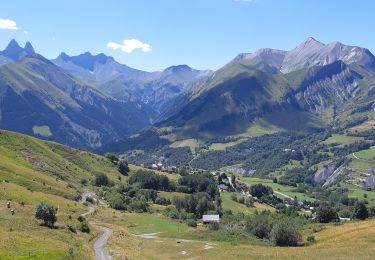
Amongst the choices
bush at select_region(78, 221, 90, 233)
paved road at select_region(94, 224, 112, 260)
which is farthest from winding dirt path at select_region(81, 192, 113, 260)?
bush at select_region(78, 221, 90, 233)

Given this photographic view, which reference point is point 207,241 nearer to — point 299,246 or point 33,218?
point 299,246

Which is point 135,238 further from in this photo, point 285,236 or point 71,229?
point 285,236

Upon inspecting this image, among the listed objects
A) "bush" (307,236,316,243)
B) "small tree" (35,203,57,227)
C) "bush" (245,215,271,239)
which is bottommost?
"bush" (307,236,316,243)

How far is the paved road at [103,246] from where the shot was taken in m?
83.2

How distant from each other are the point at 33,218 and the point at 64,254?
3684cm

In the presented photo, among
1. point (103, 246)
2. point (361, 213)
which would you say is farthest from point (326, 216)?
point (103, 246)

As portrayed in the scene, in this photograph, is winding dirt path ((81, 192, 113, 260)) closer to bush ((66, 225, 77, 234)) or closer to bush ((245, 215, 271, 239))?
bush ((66, 225, 77, 234))

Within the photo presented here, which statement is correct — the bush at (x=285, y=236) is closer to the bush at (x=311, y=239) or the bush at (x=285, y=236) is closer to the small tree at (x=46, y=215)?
the bush at (x=311, y=239)

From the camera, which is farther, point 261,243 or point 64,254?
point 261,243

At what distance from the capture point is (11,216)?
10419 cm

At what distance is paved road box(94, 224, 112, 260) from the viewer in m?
83.2

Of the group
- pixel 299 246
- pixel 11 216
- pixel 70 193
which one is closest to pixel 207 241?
pixel 299 246

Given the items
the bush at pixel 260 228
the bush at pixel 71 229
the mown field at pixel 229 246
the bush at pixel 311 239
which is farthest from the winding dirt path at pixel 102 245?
the bush at pixel 311 239

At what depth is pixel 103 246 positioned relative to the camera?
9581 cm
